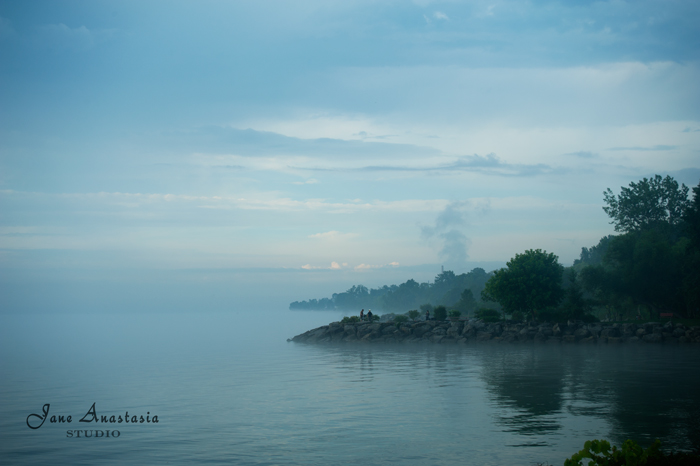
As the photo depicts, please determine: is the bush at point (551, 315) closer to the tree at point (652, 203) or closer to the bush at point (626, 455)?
the tree at point (652, 203)

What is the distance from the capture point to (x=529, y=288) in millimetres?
74500

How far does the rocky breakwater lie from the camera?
64.3 metres

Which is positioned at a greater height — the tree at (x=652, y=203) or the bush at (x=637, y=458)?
the tree at (x=652, y=203)

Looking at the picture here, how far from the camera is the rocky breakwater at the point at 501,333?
64312 mm

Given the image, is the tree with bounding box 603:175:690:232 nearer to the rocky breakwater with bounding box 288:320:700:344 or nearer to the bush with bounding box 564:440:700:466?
the rocky breakwater with bounding box 288:320:700:344

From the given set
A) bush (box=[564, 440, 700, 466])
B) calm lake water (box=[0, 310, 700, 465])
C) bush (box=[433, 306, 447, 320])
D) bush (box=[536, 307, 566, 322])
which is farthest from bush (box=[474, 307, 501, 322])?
bush (box=[564, 440, 700, 466])

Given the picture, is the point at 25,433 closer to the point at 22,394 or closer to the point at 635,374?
the point at 22,394

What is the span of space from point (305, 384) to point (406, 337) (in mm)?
36722

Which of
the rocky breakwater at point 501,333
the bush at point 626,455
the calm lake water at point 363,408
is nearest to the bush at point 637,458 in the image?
the bush at point 626,455

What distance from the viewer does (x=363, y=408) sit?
27.6 meters

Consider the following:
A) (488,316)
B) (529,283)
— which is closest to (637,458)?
(529,283)

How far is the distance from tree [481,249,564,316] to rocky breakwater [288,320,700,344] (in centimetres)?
392

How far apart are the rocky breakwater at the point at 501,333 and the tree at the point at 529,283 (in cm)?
392

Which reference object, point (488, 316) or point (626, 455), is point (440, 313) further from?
point (626, 455)
